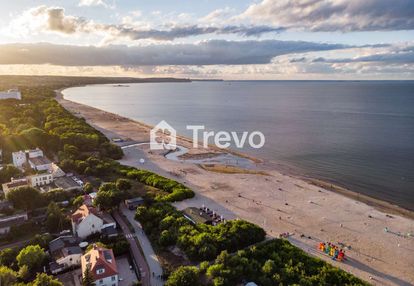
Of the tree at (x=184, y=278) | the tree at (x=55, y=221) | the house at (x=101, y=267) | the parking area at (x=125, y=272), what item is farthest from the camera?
the tree at (x=55, y=221)

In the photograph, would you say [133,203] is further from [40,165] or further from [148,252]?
[40,165]

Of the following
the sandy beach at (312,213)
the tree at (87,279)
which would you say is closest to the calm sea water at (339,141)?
the sandy beach at (312,213)

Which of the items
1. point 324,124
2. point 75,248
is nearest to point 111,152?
point 75,248

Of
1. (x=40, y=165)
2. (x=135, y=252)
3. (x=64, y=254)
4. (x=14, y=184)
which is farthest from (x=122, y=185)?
(x=40, y=165)

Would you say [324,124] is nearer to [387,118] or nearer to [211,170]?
[387,118]

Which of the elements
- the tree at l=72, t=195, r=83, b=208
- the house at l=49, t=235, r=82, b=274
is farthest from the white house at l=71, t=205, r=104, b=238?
the tree at l=72, t=195, r=83, b=208

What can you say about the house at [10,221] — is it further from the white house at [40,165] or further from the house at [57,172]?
the white house at [40,165]
